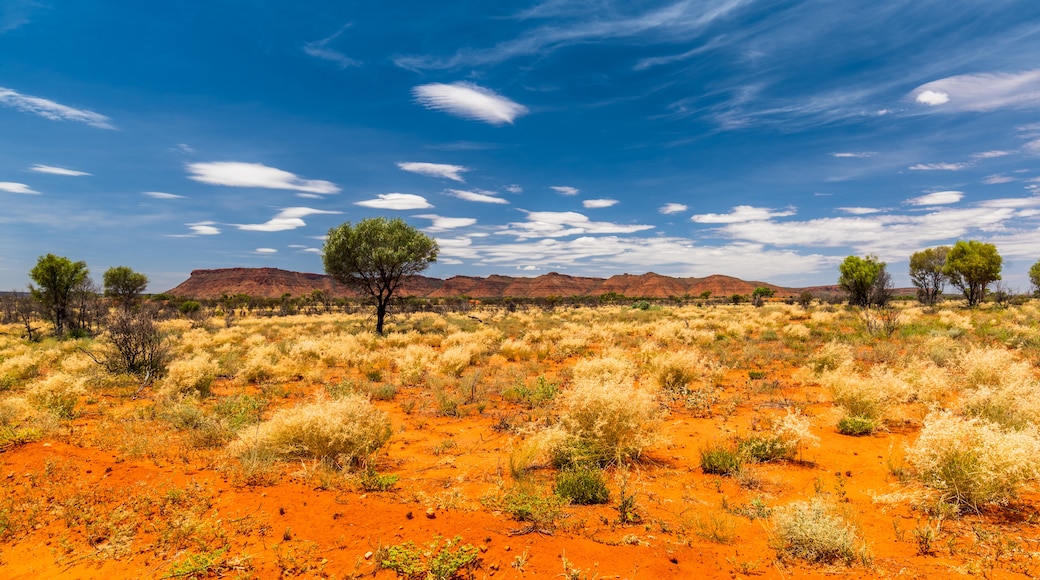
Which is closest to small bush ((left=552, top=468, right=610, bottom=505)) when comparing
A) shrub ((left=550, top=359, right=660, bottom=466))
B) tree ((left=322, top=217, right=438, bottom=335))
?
shrub ((left=550, top=359, right=660, bottom=466))

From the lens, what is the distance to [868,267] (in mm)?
35094

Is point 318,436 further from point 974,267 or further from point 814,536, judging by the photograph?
point 974,267

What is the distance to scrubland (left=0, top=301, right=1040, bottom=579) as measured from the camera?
13.2 feet

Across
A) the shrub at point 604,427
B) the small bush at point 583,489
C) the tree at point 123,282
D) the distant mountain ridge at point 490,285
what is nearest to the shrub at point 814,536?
the small bush at point 583,489

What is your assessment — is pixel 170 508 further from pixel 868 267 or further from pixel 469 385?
pixel 868 267

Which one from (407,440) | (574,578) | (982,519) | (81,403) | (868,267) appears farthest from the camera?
(868,267)

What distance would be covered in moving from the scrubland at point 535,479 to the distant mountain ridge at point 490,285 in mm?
115866

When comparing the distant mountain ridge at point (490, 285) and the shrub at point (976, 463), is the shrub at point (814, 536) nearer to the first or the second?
the shrub at point (976, 463)

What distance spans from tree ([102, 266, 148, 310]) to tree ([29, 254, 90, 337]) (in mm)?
15348

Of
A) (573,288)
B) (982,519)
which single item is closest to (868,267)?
(982,519)

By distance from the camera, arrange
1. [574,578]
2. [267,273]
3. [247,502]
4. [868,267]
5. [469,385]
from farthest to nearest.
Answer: [267,273] → [868,267] → [469,385] → [247,502] → [574,578]

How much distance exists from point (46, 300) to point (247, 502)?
3207cm

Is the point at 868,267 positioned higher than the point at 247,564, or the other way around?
the point at 868,267

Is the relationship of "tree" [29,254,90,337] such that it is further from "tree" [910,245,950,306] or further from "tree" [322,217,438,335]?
"tree" [910,245,950,306]
